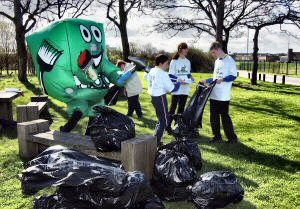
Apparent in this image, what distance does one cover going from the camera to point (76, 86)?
18.1 ft

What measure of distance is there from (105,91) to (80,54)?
0.78 meters

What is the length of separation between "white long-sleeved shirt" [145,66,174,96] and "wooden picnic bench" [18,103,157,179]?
4.42 ft

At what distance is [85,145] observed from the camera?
4836 millimetres

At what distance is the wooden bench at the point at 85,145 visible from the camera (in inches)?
171

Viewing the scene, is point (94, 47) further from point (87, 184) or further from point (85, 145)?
point (87, 184)

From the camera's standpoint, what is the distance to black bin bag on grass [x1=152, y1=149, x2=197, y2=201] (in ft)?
13.7

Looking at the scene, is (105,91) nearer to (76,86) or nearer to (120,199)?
(76,86)

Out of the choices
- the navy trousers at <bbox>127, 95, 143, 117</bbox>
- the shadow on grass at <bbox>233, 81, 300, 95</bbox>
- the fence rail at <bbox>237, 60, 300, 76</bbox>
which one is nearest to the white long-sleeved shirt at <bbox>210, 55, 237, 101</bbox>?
the navy trousers at <bbox>127, 95, 143, 117</bbox>

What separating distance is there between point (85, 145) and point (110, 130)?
0.54 metres

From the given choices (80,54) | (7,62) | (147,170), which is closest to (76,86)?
(80,54)

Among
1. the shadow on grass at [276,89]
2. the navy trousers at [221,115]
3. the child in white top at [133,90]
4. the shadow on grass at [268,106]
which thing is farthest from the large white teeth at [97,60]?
the shadow on grass at [276,89]

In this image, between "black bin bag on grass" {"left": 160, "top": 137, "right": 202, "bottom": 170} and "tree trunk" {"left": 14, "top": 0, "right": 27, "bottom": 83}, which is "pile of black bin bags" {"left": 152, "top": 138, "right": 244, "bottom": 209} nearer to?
"black bin bag on grass" {"left": 160, "top": 137, "right": 202, "bottom": 170}

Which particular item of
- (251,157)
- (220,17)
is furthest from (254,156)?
(220,17)

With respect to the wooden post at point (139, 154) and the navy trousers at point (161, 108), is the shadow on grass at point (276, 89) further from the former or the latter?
the wooden post at point (139, 154)
